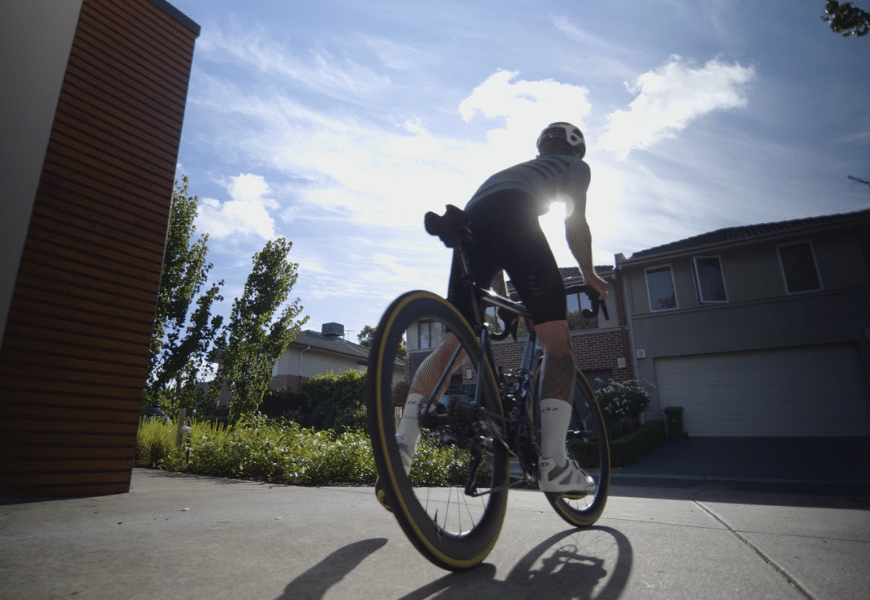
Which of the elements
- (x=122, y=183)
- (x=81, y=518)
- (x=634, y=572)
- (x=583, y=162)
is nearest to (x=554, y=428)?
(x=634, y=572)

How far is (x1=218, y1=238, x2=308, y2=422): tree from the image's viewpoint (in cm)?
900

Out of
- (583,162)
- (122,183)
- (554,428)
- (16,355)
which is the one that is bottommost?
(554,428)

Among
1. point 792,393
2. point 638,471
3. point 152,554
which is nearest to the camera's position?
point 152,554

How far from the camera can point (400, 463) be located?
4.03 ft

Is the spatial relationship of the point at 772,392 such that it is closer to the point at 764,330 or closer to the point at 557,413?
the point at 764,330

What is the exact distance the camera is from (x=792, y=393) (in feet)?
43.6

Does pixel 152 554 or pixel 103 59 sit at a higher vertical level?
pixel 103 59

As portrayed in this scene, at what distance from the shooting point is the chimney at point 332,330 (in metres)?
36.8

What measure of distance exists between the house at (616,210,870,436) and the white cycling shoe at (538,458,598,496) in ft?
47.6

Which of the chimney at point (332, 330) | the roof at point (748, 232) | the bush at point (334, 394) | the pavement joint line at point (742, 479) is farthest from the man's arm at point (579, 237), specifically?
the chimney at point (332, 330)

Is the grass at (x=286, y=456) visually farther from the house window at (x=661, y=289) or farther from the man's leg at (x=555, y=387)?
the house window at (x=661, y=289)

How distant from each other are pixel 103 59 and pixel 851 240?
725 inches

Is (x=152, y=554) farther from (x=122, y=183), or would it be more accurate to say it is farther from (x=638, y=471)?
(x=638, y=471)

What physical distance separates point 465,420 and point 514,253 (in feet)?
2.53
